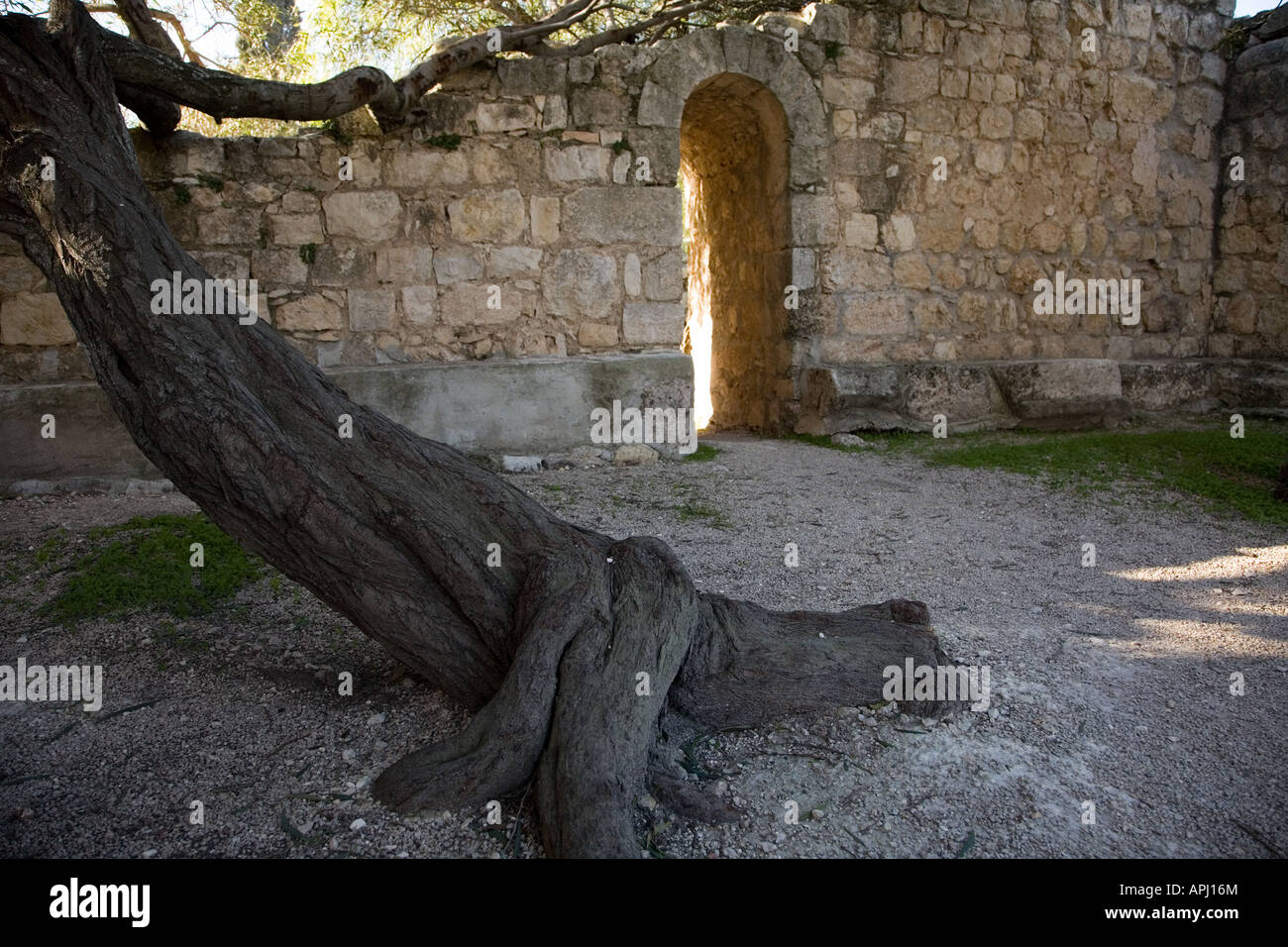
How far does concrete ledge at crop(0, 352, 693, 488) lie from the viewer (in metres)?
5.06

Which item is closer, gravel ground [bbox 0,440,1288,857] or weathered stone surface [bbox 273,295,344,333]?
gravel ground [bbox 0,440,1288,857]

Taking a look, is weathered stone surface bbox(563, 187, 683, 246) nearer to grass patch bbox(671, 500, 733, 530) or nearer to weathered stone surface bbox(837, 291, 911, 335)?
weathered stone surface bbox(837, 291, 911, 335)

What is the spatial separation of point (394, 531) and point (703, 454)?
12.6 feet

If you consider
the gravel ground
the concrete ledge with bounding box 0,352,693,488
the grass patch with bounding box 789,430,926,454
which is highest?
the concrete ledge with bounding box 0,352,693,488

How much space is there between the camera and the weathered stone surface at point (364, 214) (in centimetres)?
548

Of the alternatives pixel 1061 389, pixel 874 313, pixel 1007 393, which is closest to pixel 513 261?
pixel 874 313

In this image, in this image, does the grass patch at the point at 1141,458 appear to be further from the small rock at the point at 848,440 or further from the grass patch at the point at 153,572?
the grass patch at the point at 153,572

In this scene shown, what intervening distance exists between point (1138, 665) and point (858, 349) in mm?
4181

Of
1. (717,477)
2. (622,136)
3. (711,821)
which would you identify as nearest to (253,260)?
(622,136)

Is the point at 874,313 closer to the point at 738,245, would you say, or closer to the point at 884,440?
the point at 884,440

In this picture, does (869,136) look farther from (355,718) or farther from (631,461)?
(355,718)

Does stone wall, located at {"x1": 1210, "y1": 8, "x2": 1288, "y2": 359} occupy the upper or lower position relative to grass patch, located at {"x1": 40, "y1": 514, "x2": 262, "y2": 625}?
upper

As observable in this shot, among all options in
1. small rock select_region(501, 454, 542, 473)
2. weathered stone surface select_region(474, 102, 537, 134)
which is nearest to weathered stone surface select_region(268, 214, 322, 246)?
weathered stone surface select_region(474, 102, 537, 134)

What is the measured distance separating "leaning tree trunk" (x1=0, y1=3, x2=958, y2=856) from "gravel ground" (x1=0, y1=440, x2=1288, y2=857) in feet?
0.61
